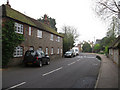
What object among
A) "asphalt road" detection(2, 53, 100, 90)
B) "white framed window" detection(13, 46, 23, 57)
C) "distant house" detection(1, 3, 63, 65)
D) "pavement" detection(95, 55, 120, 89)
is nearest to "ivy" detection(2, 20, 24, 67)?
"distant house" detection(1, 3, 63, 65)

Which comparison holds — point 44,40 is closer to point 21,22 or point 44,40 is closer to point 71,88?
point 21,22

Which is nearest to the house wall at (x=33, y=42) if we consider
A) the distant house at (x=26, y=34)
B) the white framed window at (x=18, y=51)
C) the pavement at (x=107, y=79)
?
the distant house at (x=26, y=34)

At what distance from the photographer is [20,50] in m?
15.4

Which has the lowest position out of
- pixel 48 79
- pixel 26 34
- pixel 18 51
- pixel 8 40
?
pixel 48 79

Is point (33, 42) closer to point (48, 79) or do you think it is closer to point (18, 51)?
point (18, 51)

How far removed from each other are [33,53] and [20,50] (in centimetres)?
289

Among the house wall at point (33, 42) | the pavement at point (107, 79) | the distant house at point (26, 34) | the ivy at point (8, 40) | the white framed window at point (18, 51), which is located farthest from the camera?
the house wall at point (33, 42)

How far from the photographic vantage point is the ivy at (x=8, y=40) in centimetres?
1255

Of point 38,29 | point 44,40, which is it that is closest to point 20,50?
point 38,29

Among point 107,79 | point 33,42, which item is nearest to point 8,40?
point 33,42

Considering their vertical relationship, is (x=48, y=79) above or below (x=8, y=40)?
below

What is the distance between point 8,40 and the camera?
501 inches

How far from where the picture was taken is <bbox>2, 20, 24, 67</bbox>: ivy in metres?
12.5

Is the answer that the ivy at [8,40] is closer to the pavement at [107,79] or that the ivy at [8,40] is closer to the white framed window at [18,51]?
the white framed window at [18,51]
